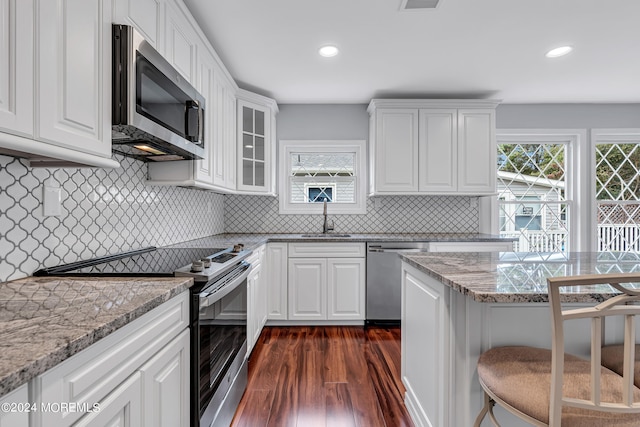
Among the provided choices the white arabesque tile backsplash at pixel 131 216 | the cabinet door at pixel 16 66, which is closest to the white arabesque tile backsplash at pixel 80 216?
the white arabesque tile backsplash at pixel 131 216

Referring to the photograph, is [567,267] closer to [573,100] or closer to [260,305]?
[260,305]

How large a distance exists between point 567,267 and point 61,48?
215 centimetres

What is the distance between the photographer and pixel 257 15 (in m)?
2.06

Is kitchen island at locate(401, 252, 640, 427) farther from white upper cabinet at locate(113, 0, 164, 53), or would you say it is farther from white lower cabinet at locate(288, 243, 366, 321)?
white upper cabinet at locate(113, 0, 164, 53)

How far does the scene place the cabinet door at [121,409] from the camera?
0.74m

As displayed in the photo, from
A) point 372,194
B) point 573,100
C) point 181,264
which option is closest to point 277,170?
point 372,194

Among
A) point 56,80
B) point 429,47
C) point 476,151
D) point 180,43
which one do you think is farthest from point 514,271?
point 476,151

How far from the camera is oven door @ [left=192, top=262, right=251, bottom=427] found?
1299 millimetres

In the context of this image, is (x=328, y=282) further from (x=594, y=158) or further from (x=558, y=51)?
(x=594, y=158)

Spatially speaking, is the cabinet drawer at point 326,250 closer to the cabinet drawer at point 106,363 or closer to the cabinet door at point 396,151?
the cabinet door at point 396,151

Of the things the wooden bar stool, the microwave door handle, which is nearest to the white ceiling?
the microwave door handle

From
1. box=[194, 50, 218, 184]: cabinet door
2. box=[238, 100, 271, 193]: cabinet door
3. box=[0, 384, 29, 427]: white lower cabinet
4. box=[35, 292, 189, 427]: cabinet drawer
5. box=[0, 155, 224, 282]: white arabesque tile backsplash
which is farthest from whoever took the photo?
box=[238, 100, 271, 193]: cabinet door

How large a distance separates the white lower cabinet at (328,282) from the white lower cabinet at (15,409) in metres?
2.55

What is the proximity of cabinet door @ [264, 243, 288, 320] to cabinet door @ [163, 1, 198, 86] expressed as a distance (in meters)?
1.67
